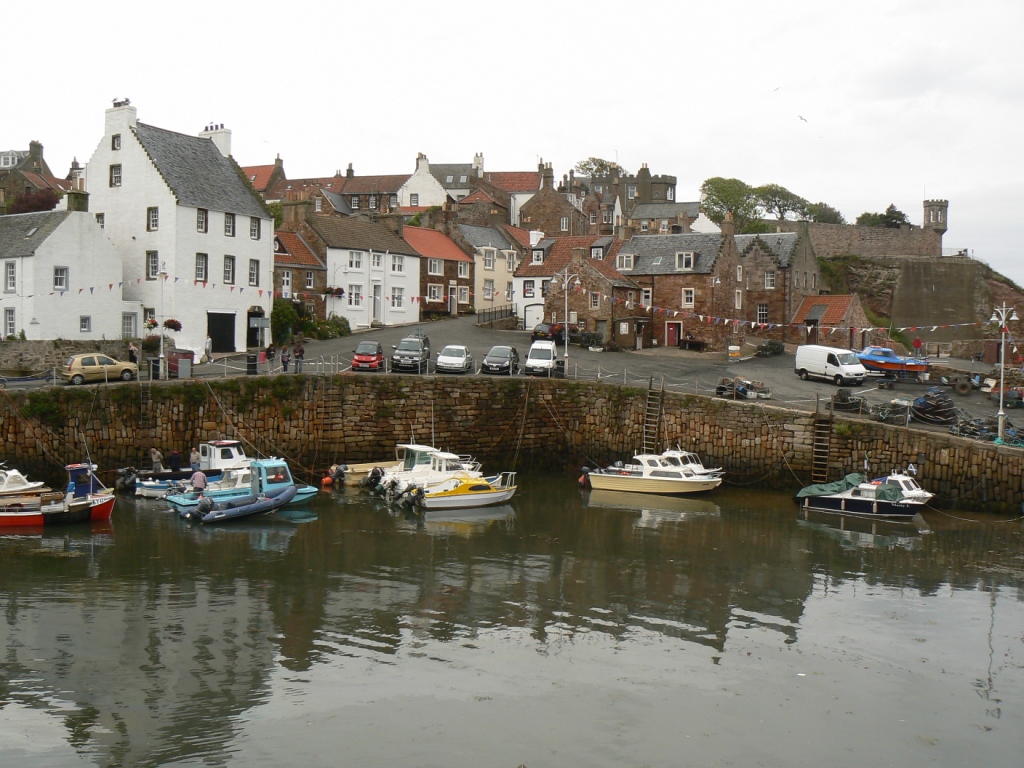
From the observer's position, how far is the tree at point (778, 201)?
109m

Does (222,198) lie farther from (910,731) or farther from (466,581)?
(910,731)

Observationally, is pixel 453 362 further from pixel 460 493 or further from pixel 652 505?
pixel 652 505

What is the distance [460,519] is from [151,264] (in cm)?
2242

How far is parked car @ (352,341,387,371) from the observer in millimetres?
40562

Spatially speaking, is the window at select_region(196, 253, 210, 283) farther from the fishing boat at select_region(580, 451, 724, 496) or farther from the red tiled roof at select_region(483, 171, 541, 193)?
the red tiled roof at select_region(483, 171, 541, 193)

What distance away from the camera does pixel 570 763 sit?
45.1 feet

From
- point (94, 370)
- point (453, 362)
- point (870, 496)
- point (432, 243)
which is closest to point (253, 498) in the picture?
point (94, 370)

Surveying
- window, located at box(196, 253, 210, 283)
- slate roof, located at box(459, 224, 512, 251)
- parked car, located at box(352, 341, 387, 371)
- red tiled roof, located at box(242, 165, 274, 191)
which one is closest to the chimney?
window, located at box(196, 253, 210, 283)

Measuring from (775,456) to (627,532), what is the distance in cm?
913

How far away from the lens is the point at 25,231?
41.9 meters

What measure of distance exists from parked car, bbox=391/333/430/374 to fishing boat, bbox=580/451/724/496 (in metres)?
9.19

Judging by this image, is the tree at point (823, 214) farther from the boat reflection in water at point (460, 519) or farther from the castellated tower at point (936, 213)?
the boat reflection in water at point (460, 519)

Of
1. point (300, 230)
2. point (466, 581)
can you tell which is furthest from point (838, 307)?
point (466, 581)

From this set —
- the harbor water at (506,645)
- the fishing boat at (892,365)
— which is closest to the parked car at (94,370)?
the harbor water at (506,645)
